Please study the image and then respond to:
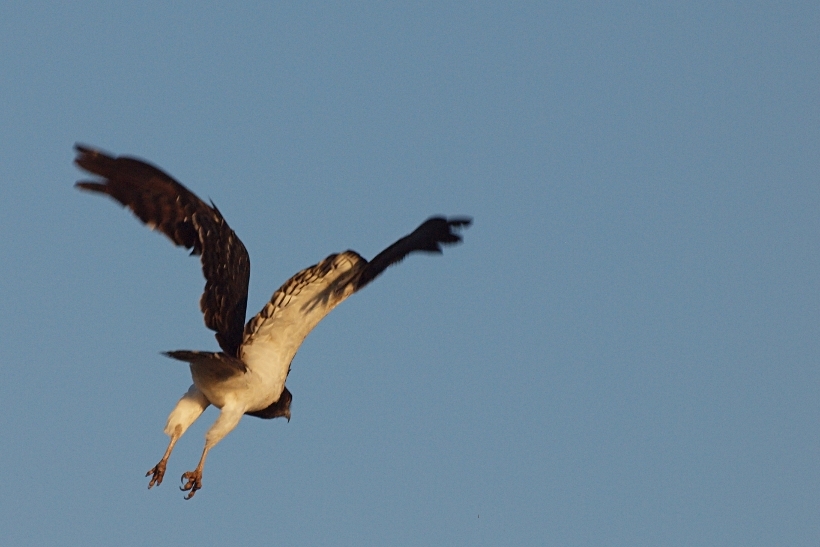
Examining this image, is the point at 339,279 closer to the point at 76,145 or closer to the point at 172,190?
the point at 172,190

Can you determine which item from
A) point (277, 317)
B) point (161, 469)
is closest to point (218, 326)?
point (277, 317)

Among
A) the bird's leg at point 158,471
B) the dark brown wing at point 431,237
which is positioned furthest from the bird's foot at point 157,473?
the dark brown wing at point 431,237

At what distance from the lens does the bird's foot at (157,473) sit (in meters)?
17.2

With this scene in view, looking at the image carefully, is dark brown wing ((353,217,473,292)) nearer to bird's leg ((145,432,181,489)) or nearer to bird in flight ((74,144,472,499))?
bird in flight ((74,144,472,499))

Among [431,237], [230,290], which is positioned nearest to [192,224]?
[230,290]

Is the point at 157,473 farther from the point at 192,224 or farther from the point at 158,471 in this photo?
the point at 192,224

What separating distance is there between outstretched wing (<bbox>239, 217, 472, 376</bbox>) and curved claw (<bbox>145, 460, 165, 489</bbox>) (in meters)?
1.71

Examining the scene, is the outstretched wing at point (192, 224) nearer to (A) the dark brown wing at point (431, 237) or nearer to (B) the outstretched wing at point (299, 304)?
(B) the outstretched wing at point (299, 304)

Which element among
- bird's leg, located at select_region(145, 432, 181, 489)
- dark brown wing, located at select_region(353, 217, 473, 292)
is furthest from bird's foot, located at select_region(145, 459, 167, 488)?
dark brown wing, located at select_region(353, 217, 473, 292)

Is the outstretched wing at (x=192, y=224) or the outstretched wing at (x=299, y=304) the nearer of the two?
the outstretched wing at (x=192, y=224)

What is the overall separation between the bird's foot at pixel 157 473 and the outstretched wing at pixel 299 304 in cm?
171

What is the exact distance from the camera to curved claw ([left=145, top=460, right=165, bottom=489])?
17172mm

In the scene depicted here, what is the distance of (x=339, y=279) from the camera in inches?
725

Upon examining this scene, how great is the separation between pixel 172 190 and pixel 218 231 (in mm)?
748
